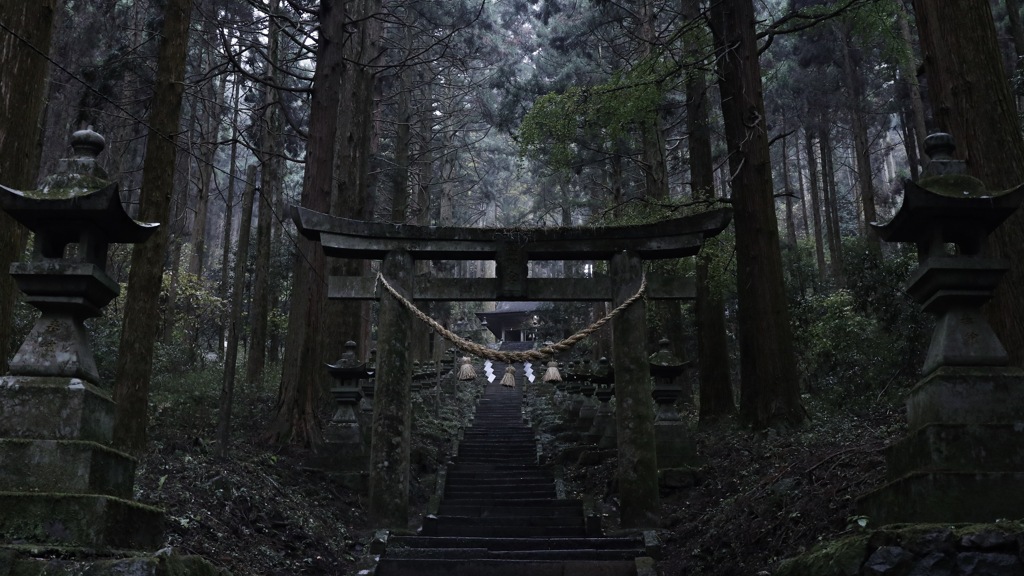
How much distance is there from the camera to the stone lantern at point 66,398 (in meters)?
4.85

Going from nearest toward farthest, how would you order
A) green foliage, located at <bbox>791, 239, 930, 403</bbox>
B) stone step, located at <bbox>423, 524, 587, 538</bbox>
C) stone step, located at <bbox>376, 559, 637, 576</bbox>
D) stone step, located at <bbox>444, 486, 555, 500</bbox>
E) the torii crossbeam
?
stone step, located at <bbox>376, 559, 637, 576</bbox> < the torii crossbeam < stone step, located at <bbox>423, 524, 587, 538</bbox> < stone step, located at <bbox>444, 486, 555, 500</bbox> < green foliage, located at <bbox>791, 239, 930, 403</bbox>

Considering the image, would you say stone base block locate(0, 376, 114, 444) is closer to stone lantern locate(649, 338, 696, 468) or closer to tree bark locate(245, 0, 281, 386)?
stone lantern locate(649, 338, 696, 468)

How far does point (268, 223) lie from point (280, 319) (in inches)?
262

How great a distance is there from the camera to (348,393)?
1214 centimetres

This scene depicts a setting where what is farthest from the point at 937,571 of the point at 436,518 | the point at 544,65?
the point at 544,65

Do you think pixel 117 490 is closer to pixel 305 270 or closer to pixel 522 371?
pixel 305 270

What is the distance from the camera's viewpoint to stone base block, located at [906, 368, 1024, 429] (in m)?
4.97

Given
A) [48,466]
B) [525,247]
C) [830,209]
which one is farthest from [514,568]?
[830,209]

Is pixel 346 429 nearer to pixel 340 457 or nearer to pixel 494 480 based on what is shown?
pixel 340 457

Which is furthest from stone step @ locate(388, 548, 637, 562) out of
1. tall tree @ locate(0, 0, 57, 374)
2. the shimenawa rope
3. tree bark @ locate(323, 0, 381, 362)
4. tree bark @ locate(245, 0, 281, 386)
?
tree bark @ locate(245, 0, 281, 386)

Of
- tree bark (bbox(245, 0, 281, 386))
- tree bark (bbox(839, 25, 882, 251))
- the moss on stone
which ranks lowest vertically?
the moss on stone

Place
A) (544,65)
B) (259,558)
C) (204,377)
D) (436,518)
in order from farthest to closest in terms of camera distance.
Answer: (544,65), (204,377), (436,518), (259,558)

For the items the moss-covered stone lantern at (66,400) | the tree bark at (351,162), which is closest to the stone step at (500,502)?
the tree bark at (351,162)

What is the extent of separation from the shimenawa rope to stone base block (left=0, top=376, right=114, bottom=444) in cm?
400
